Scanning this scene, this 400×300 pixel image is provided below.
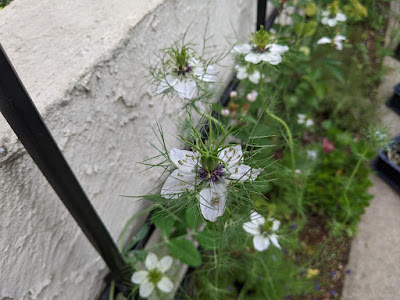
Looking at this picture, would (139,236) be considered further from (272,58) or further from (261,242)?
(272,58)

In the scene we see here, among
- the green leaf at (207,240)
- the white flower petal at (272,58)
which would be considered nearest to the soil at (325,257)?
the green leaf at (207,240)

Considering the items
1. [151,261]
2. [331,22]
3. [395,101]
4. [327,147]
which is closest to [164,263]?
[151,261]

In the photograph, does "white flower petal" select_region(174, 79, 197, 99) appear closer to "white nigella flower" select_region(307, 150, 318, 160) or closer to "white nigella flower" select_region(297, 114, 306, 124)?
"white nigella flower" select_region(307, 150, 318, 160)

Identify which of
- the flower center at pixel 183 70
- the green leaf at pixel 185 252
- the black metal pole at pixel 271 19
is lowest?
the green leaf at pixel 185 252

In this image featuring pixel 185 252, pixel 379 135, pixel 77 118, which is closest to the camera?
pixel 77 118

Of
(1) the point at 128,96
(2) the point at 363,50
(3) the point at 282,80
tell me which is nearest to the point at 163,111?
(1) the point at 128,96

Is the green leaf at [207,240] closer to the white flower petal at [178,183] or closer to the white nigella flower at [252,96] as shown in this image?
the white flower petal at [178,183]
